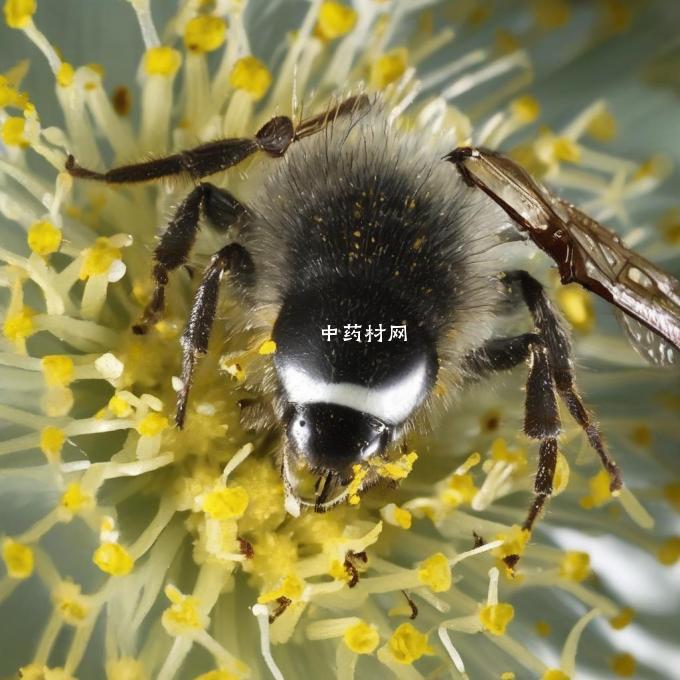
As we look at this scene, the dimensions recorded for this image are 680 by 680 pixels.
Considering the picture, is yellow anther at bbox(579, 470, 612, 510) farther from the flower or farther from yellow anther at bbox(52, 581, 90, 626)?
yellow anther at bbox(52, 581, 90, 626)

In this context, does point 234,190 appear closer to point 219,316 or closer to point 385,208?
point 219,316

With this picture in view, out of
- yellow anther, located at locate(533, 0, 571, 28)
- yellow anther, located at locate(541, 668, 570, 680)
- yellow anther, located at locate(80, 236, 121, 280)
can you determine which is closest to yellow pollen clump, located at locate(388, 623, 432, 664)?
yellow anther, located at locate(541, 668, 570, 680)

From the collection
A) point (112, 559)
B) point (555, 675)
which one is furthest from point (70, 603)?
point (555, 675)

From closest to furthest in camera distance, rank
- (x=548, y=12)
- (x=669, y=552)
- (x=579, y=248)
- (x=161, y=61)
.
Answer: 1. (x=579, y=248)
2. (x=161, y=61)
3. (x=669, y=552)
4. (x=548, y=12)

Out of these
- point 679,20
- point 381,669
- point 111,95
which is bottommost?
point 381,669

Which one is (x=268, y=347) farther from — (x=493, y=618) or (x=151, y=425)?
(x=493, y=618)

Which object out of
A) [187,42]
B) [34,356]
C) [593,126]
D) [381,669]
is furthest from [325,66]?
[381,669]

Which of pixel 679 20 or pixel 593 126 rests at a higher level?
pixel 679 20
